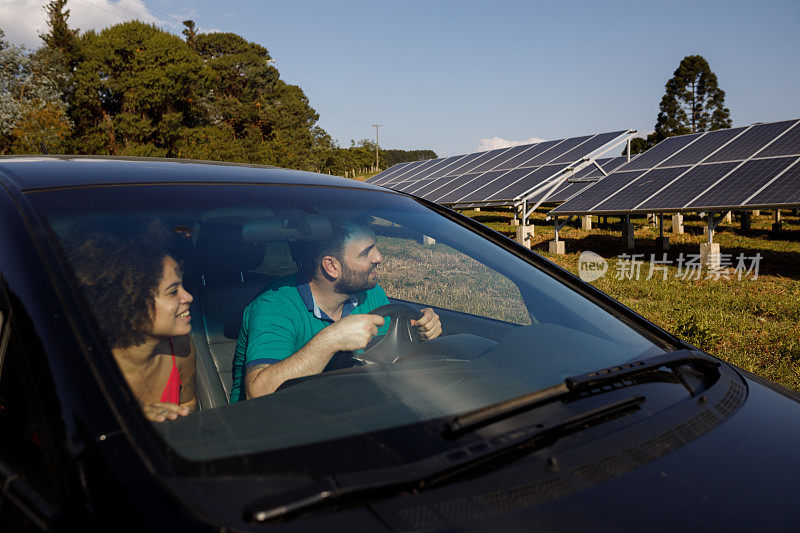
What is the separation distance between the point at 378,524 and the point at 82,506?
46 cm

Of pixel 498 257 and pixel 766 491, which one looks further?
pixel 498 257

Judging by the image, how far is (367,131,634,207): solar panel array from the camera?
49.6 ft

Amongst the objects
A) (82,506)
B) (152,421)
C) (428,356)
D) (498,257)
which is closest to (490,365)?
(428,356)

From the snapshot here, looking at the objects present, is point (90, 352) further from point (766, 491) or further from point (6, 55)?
point (6, 55)

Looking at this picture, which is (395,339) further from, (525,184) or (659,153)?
(659,153)

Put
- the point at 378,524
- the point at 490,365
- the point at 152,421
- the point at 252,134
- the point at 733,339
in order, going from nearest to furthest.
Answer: the point at 378,524 < the point at 152,421 < the point at 490,365 < the point at 733,339 < the point at 252,134

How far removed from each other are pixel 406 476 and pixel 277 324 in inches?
41.3

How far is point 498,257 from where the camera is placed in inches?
81.0

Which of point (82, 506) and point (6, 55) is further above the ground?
point (6, 55)

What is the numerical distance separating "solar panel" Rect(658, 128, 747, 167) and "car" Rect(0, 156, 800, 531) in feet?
41.3

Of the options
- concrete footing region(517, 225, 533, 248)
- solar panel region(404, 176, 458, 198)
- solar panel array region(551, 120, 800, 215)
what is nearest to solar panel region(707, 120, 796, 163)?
solar panel array region(551, 120, 800, 215)

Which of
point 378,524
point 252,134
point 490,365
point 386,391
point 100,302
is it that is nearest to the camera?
point 378,524

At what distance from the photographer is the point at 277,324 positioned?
192cm

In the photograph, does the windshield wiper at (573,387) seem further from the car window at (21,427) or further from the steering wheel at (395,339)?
the car window at (21,427)
